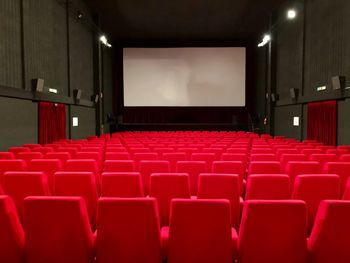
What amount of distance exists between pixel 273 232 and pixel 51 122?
10.6m

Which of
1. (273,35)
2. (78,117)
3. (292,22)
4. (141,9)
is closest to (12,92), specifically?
(78,117)

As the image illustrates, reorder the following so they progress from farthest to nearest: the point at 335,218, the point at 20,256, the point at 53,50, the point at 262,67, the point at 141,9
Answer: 1. the point at 262,67
2. the point at 141,9
3. the point at 53,50
4. the point at 20,256
5. the point at 335,218

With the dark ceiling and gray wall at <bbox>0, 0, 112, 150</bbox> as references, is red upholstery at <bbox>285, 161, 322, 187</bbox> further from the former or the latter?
the dark ceiling

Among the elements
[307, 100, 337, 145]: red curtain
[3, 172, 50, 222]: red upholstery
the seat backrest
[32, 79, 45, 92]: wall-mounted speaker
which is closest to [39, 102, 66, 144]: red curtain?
[32, 79, 45, 92]: wall-mounted speaker

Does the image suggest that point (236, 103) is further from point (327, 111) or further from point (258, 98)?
point (327, 111)

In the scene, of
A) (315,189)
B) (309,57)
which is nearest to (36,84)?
(315,189)

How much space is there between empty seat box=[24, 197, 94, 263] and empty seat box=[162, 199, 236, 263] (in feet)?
1.82

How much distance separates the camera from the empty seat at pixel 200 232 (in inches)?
80.7

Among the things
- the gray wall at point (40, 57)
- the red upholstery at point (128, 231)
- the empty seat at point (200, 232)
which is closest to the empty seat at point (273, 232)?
the empty seat at point (200, 232)

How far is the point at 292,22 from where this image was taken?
573 inches

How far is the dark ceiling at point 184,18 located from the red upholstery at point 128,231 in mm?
13422

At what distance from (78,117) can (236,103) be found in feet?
32.2

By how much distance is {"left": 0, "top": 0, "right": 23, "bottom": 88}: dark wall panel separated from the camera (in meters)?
8.38

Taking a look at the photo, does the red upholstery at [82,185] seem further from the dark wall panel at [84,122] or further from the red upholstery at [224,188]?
the dark wall panel at [84,122]
